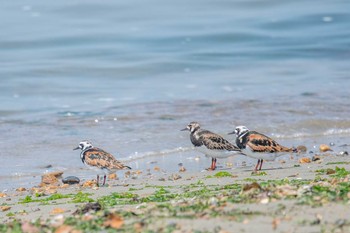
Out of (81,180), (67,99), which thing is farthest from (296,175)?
(67,99)

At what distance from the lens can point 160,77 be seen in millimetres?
22000

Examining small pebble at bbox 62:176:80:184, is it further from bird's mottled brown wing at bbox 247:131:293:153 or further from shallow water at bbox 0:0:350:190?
bird's mottled brown wing at bbox 247:131:293:153

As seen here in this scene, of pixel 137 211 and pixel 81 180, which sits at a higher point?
pixel 137 211

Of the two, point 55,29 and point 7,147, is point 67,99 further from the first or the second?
point 55,29

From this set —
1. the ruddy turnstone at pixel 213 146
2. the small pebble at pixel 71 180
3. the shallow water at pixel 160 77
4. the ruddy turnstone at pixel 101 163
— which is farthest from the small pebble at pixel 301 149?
the small pebble at pixel 71 180

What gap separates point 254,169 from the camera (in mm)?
11023

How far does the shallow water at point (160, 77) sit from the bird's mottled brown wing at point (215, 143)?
1.75 ft

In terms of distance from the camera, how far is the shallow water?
1415 centimetres

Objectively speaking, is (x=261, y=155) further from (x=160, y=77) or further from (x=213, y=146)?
(x=160, y=77)

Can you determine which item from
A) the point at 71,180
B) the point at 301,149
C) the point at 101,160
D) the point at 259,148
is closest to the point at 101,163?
the point at 101,160

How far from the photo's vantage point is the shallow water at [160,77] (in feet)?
46.4

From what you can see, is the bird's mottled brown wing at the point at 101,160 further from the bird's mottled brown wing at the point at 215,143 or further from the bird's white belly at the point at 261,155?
the bird's white belly at the point at 261,155

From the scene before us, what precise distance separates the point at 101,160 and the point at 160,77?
11540mm

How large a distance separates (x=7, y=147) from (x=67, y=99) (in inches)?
214
